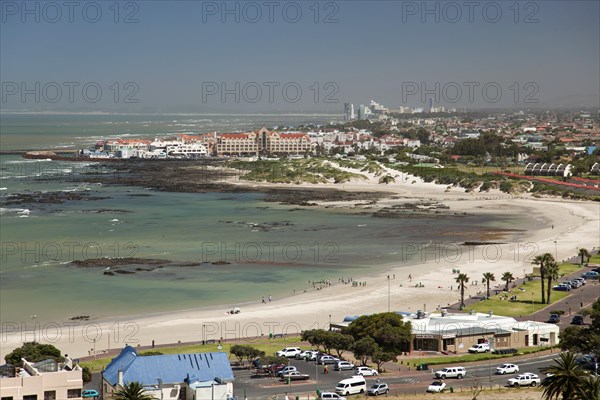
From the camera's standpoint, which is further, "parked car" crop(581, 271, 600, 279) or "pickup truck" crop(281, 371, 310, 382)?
"parked car" crop(581, 271, 600, 279)

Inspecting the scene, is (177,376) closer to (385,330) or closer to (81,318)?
(385,330)

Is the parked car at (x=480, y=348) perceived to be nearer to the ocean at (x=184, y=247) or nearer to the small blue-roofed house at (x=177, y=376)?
the small blue-roofed house at (x=177, y=376)

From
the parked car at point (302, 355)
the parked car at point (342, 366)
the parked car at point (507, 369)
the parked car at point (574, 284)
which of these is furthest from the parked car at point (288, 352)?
the parked car at point (574, 284)

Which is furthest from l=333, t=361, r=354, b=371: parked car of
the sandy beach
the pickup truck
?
the sandy beach

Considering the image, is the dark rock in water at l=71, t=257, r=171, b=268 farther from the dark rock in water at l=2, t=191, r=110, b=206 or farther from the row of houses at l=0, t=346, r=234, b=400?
the dark rock in water at l=2, t=191, r=110, b=206

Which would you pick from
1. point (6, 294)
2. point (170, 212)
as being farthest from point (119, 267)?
point (170, 212)

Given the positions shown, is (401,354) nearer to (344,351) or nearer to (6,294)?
(344,351)
